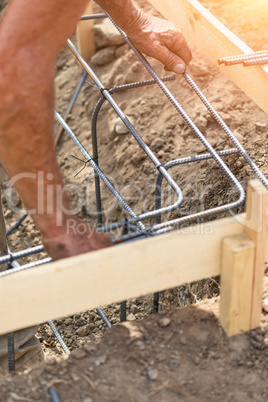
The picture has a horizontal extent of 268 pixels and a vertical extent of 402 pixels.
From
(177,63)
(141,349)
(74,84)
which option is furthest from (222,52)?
(74,84)

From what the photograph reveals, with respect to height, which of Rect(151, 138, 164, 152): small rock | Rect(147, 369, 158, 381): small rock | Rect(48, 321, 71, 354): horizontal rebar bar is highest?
Rect(147, 369, 158, 381): small rock

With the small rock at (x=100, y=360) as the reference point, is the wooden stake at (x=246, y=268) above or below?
above

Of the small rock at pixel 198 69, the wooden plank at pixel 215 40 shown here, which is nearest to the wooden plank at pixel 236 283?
the wooden plank at pixel 215 40

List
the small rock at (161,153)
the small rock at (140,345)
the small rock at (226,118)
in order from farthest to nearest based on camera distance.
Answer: the small rock at (161,153)
the small rock at (226,118)
the small rock at (140,345)

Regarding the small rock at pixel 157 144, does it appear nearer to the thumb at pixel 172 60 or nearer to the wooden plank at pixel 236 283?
the thumb at pixel 172 60

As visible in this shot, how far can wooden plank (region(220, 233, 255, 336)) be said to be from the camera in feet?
6.46

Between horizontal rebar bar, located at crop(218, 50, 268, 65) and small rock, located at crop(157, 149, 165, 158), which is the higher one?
horizontal rebar bar, located at crop(218, 50, 268, 65)

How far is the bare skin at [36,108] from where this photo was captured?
197 cm

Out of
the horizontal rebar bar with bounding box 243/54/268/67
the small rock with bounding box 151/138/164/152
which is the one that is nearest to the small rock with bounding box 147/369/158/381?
the horizontal rebar bar with bounding box 243/54/268/67

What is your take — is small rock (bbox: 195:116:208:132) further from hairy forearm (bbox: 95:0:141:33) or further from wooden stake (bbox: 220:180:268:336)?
wooden stake (bbox: 220:180:268:336)

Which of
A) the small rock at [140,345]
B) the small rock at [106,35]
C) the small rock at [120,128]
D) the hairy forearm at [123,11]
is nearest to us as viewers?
the small rock at [140,345]

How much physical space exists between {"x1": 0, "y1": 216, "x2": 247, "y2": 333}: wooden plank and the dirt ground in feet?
0.75

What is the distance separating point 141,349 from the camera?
2.09 metres

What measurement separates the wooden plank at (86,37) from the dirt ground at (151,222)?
147mm
